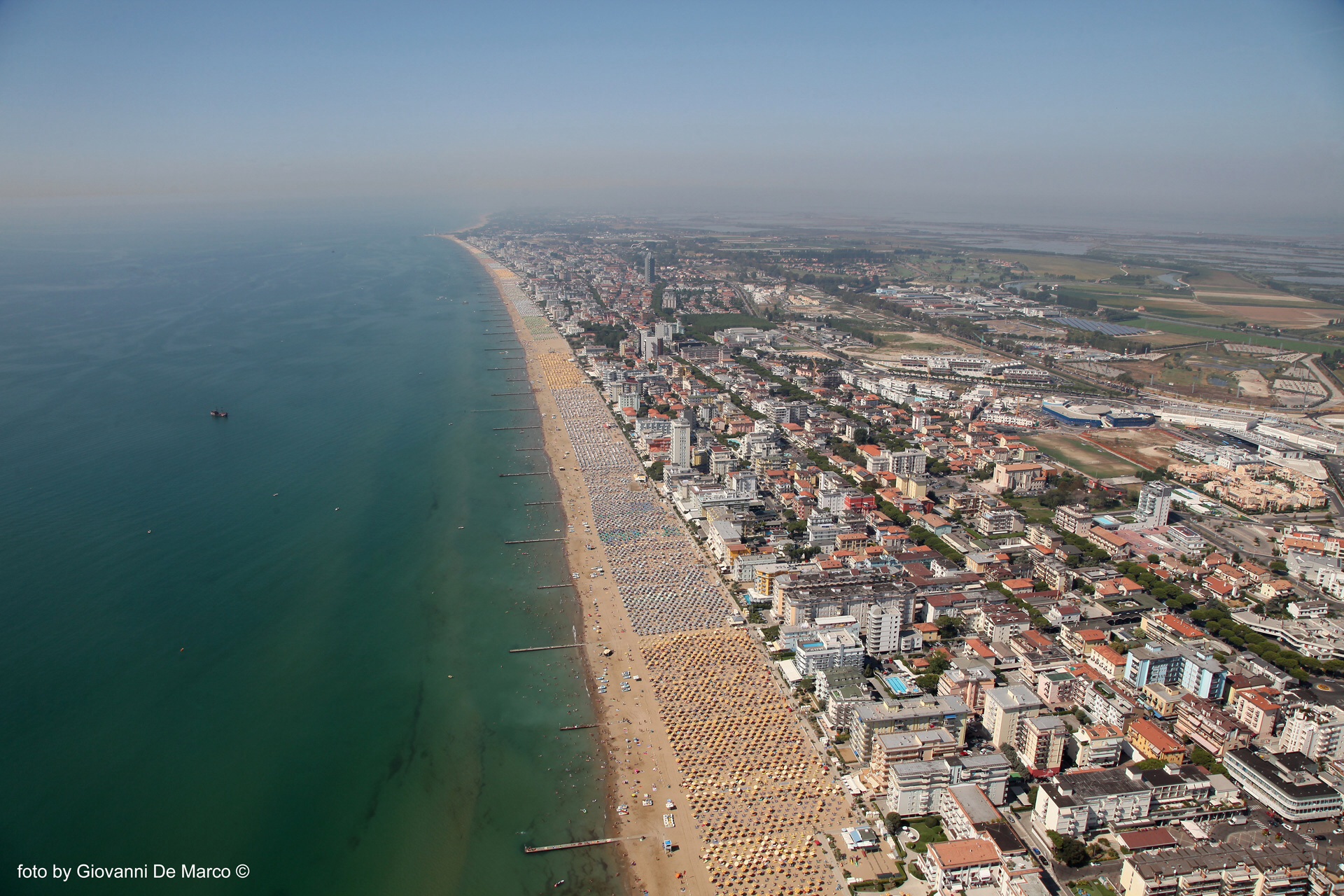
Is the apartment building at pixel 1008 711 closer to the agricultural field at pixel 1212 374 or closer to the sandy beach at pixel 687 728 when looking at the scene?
the sandy beach at pixel 687 728

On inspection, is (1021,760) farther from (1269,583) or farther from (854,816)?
(1269,583)

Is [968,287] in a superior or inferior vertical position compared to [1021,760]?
superior

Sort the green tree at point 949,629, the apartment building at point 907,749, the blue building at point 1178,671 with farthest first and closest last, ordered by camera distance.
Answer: the green tree at point 949,629
the blue building at point 1178,671
the apartment building at point 907,749

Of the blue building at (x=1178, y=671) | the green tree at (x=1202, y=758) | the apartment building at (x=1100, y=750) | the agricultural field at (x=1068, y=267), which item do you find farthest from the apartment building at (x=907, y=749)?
the agricultural field at (x=1068, y=267)

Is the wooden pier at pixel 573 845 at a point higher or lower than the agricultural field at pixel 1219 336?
lower

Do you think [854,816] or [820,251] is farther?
[820,251]

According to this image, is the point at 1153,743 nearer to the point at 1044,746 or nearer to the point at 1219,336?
the point at 1044,746

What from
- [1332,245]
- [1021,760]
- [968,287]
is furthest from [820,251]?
[1021,760]
